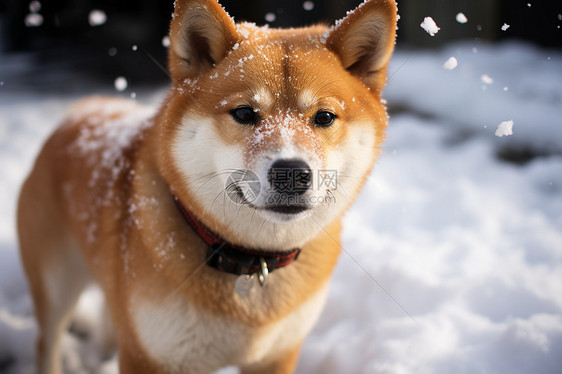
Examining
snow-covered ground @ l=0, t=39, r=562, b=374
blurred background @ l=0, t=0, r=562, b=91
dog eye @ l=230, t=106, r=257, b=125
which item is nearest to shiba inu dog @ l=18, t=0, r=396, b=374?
dog eye @ l=230, t=106, r=257, b=125

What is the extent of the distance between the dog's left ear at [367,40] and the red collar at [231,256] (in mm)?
601

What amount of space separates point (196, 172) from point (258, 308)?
45 cm

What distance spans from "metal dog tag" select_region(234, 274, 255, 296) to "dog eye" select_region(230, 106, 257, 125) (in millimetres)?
453

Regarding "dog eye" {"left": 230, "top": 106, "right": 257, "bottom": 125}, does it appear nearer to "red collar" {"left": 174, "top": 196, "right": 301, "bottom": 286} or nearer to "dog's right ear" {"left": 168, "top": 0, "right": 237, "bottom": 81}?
"dog's right ear" {"left": 168, "top": 0, "right": 237, "bottom": 81}

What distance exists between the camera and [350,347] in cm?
190

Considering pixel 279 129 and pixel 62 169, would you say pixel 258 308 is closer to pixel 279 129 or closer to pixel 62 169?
pixel 279 129

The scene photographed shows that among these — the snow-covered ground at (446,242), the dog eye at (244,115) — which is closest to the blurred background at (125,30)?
the snow-covered ground at (446,242)

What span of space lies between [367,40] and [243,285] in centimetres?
80

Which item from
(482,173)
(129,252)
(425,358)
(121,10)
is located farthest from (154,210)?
(121,10)

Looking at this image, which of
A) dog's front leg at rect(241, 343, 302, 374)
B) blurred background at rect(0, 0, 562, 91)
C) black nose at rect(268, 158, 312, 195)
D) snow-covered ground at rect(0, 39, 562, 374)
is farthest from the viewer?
blurred background at rect(0, 0, 562, 91)

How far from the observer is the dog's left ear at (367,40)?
120cm

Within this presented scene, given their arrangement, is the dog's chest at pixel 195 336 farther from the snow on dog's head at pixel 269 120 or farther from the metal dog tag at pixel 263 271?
the snow on dog's head at pixel 269 120

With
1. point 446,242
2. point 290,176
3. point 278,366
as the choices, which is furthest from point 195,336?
point 446,242

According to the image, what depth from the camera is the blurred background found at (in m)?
3.80
